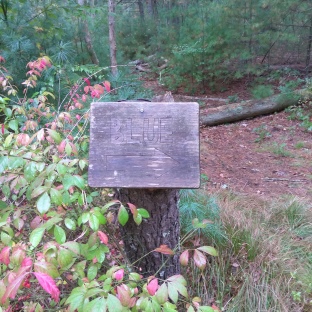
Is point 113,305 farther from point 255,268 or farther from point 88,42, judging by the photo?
point 88,42

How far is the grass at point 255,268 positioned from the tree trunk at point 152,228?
426 millimetres

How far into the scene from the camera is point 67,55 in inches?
176

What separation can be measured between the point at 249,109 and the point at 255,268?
5351 mm

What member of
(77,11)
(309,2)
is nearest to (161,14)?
(309,2)

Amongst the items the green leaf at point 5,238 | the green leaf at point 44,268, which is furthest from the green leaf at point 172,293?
the green leaf at point 5,238

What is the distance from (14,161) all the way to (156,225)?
861mm

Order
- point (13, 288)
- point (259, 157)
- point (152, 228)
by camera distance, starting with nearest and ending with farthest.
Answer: point (13, 288)
point (152, 228)
point (259, 157)

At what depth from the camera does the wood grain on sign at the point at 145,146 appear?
4.91 feet

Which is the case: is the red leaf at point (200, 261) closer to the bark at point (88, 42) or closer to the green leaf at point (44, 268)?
the green leaf at point (44, 268)

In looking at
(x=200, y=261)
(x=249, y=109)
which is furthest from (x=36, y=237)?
(x=249, y=109)

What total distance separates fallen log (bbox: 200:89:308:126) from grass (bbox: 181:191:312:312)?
13.9 feet

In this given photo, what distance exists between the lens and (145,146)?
60.1 inches

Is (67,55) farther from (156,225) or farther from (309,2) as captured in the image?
(309,2)

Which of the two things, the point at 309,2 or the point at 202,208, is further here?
the point at 309,2
